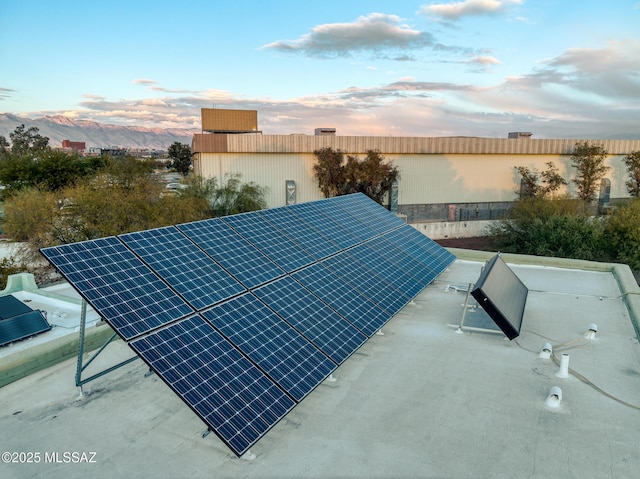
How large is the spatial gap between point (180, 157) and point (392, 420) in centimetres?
10353

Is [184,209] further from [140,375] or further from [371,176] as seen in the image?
[140,375]

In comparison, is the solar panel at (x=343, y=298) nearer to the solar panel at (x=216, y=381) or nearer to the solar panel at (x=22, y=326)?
the solar panel at (x=216, y=381)

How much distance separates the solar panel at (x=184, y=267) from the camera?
8.73m

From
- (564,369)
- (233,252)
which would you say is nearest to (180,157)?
(233,252)

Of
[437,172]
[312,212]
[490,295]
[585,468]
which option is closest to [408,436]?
[585,468]

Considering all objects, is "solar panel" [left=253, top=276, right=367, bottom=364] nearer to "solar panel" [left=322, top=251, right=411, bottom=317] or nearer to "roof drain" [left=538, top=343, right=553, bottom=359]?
"solar panel" [left=322, top=251, right=411, bottom=317]

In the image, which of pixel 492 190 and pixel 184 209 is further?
pixel 492 190

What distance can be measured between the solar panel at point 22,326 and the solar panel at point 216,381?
28.5ft

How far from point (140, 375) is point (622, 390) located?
35.2 feet

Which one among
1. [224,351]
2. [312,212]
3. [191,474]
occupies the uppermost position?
[312,212]

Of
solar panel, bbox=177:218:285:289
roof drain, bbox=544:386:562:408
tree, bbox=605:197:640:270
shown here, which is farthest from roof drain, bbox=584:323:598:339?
tree, bbox=605:197:640:270

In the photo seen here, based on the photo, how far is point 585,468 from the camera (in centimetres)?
723

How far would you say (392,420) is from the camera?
844cm

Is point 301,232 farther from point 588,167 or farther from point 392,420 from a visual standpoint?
point 588,167
